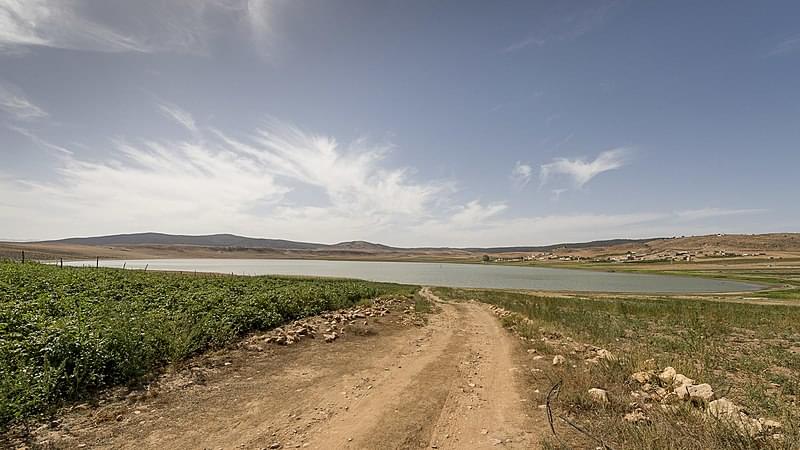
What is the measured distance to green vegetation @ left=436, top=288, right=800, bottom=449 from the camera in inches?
248

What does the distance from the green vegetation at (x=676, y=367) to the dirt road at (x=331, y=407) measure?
1180 millimetres

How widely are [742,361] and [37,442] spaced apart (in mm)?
18064

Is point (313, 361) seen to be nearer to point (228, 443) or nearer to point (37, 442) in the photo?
point (228, 443)

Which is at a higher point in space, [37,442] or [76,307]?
[76,307]

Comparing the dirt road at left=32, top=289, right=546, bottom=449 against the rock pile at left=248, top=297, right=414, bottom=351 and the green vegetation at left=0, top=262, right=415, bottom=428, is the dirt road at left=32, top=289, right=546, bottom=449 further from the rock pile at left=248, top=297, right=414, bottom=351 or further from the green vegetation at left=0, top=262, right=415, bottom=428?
the green vegetation at left=0, top=262, right=415, bottom=428

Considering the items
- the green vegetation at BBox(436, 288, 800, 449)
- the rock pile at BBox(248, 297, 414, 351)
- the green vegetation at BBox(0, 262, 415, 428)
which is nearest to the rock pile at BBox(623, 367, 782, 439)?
the green vegetation at BBox(436, 288, 800, 449)

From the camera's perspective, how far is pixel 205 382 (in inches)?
369

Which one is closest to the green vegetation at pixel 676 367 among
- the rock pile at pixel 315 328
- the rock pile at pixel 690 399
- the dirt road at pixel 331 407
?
the rock pile at pixel 690 399

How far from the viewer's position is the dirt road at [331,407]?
21.4ft

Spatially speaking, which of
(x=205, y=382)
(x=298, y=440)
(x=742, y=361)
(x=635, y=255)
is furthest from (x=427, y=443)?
(x=635, y=255)

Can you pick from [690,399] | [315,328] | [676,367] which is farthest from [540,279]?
[690,399]

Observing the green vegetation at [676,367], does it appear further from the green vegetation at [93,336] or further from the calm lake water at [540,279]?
the calm lake water at [540,279]

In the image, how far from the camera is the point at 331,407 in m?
8.08

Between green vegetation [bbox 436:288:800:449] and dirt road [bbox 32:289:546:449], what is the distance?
1.18m
